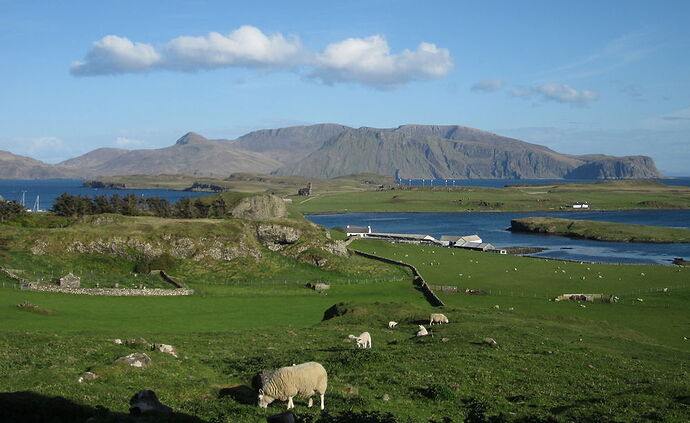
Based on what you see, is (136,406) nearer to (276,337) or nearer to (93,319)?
(276,337)

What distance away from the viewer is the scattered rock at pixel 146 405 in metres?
17.8

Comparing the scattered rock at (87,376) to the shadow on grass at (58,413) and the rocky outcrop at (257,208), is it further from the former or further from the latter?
the rocky outcrop at (257,208)

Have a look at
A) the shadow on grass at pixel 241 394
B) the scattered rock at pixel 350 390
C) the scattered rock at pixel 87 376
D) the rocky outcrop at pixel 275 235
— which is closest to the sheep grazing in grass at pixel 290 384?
the shadow on grass at pixel 241 394

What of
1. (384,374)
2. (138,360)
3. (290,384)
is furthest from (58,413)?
(384,374)

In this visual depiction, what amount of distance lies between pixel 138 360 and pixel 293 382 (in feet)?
29.8

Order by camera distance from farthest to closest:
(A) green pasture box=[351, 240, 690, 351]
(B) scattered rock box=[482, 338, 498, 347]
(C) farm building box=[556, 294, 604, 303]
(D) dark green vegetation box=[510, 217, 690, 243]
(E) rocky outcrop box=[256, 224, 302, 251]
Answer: (D) dark green vegetation box=[510, 217, 690, 243] → (E) rocky outcrop box=[256, 224, 302, 251] → (C) farm building box=[556, 294, 604, 303] → (A) green pasture box=[351, 240, 690, 351] → (B) scattered rock box=[482, 338, 498, 347]

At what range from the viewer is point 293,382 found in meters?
20.2

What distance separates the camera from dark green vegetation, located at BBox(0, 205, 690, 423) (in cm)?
2081

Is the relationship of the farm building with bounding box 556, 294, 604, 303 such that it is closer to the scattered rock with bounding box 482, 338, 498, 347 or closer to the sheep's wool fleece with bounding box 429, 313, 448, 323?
the sheep's wool fleece with bounding box 429, 313, 448, 323

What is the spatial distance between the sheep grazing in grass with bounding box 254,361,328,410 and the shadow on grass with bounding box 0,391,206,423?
9.03 ft

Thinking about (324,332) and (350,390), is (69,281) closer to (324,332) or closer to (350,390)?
(324,332)

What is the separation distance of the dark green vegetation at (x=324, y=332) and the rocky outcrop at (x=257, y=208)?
3728 centimetres

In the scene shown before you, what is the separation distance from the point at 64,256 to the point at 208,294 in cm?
2172

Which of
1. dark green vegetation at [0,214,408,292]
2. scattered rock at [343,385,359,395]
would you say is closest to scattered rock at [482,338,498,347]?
scattered rock at [343,385,359,395]
